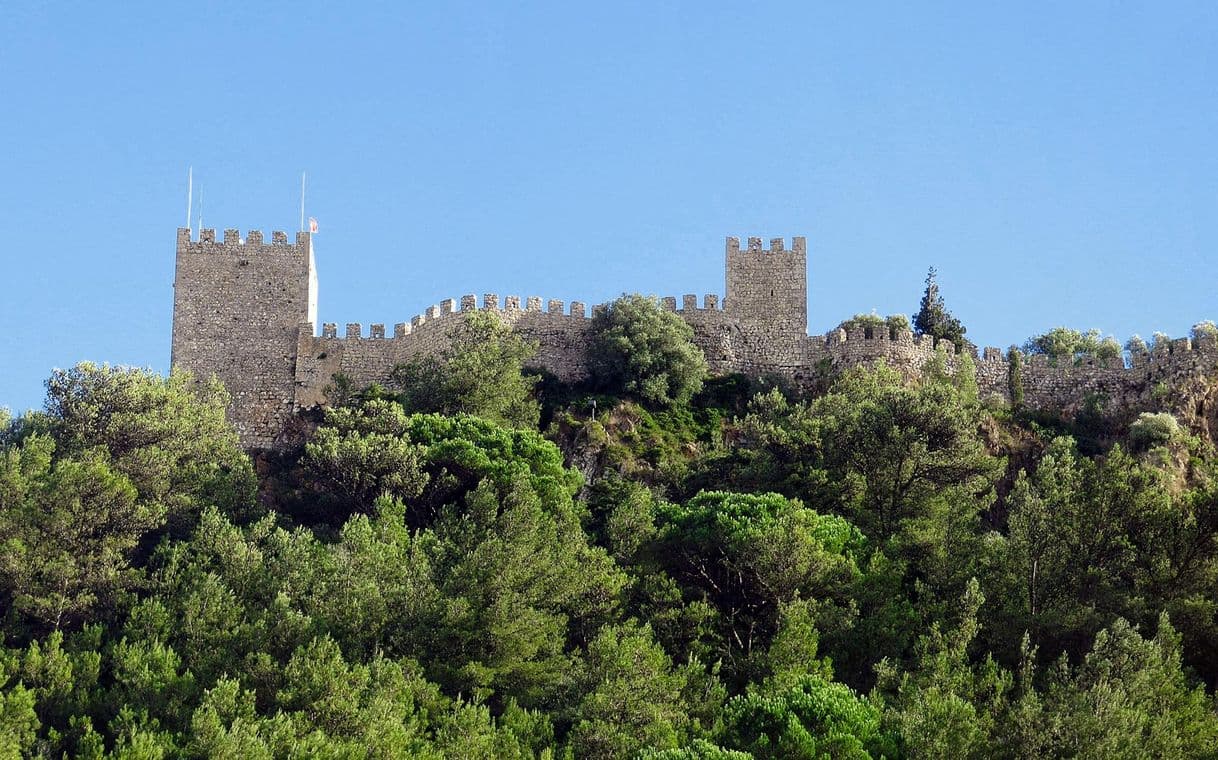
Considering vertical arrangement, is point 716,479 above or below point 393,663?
above

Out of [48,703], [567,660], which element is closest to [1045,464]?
[567,660]

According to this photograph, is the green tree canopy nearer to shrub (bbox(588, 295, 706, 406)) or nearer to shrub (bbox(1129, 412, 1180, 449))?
shrub (bbox(588, 295, 706, 406))

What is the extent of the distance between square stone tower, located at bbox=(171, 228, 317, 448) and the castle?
0.09 feet

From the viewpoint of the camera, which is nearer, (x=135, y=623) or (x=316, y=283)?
(x=135, y=623)

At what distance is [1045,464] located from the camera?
44562 mm

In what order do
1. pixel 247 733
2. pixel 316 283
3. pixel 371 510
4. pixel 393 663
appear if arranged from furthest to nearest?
pixel 316 283, pixel 371 510, pixel 393 663, pixel 247 733

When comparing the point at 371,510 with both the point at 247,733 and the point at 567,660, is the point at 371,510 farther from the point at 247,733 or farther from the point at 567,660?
the point at 247,733

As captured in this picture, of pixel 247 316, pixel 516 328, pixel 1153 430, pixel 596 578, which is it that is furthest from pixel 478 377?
pixel 1153 430

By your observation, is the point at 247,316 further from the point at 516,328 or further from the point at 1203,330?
the point at 1203,330

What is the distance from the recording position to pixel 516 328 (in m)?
55.6

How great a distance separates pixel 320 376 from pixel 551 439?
7298mm

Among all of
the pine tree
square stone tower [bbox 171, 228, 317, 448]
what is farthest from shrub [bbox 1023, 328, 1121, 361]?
square stone tower [bbox 171, 228, 317, 448]

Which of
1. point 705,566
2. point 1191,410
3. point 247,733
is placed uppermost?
point 1191,410

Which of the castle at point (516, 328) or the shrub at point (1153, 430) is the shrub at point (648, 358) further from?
the shrub at point (1153, 430)
